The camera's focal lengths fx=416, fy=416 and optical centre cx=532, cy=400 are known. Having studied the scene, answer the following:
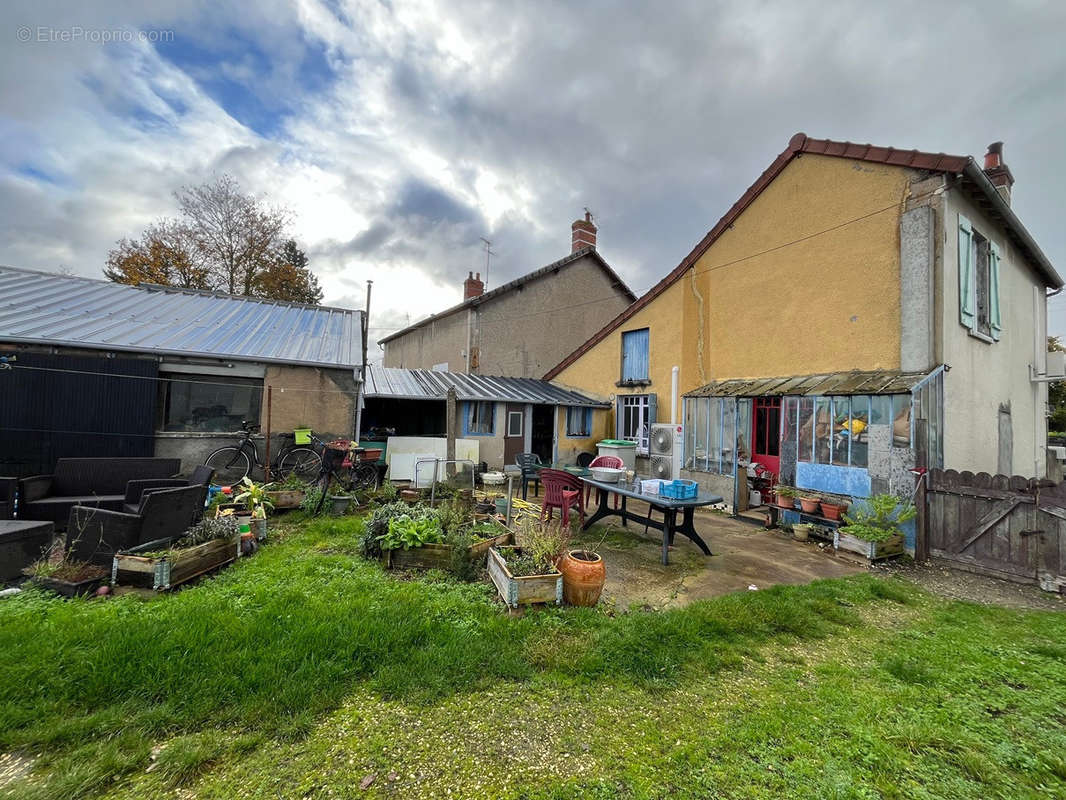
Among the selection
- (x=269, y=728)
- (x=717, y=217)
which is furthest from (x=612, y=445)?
(x=269, y=728)

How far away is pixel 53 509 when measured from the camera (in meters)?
5.13

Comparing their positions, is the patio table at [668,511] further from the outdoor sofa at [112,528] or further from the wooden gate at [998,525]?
the outdoor sofa at [112,528]

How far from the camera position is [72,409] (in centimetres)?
698

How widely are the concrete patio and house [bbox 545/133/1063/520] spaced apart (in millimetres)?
1696

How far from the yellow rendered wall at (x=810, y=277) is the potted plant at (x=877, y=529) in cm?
253

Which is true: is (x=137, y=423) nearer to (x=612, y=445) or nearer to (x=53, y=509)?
(x=53, y=509)

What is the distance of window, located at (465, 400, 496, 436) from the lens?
39.8ft

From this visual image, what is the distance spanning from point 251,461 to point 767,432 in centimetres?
1072

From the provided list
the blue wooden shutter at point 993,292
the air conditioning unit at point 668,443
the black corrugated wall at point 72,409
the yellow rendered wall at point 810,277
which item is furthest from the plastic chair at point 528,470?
the blue wooden shutter at point 993,292

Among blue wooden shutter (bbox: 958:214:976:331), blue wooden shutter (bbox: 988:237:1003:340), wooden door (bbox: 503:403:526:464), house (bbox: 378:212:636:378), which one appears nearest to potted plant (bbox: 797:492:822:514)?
blue wooden shutter (bbox: 958:214:976:331)

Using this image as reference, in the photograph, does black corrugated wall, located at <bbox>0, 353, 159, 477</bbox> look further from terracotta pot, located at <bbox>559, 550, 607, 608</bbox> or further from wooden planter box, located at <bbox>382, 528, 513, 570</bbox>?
terracotta pot, located at <bbox>559, 550, 607, 608</bbox>

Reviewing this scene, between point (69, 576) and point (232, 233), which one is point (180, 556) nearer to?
point (69, 576)

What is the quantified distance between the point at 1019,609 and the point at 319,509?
9210mm

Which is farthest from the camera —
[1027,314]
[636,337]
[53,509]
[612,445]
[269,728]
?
[636,337]
